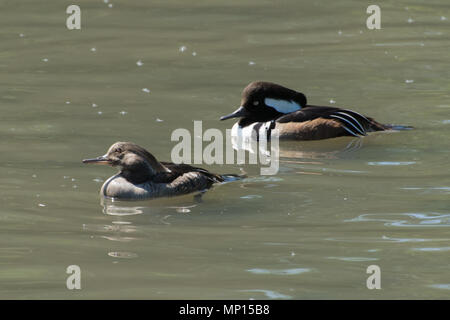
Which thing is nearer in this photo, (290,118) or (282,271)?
(282,271)

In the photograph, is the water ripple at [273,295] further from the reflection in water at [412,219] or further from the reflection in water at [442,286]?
the reflection in water at [412,219]

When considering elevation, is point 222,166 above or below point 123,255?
above

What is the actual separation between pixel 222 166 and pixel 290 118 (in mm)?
1917

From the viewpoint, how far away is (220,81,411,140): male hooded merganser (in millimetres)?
14109

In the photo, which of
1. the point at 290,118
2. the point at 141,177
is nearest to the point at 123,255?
the point at 141,177

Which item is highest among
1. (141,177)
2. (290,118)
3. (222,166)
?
(290,118)

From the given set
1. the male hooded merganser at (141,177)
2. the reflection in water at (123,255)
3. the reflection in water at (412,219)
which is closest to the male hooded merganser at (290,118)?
the male hooded merganser at (141,177)

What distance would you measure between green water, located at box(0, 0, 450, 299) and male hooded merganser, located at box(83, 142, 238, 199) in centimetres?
15

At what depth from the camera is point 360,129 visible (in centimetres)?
1412

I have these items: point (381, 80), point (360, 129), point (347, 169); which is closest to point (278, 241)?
point (347, 169)

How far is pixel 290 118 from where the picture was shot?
47.0 feet

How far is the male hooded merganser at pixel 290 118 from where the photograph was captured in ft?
46.3

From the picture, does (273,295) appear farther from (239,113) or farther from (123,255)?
(239,113)

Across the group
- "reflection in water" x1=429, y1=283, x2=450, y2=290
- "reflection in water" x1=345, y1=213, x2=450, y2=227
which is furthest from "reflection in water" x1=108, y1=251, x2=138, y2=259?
"reflection in water" x1=429, y1=283, x2=450, y2=290
